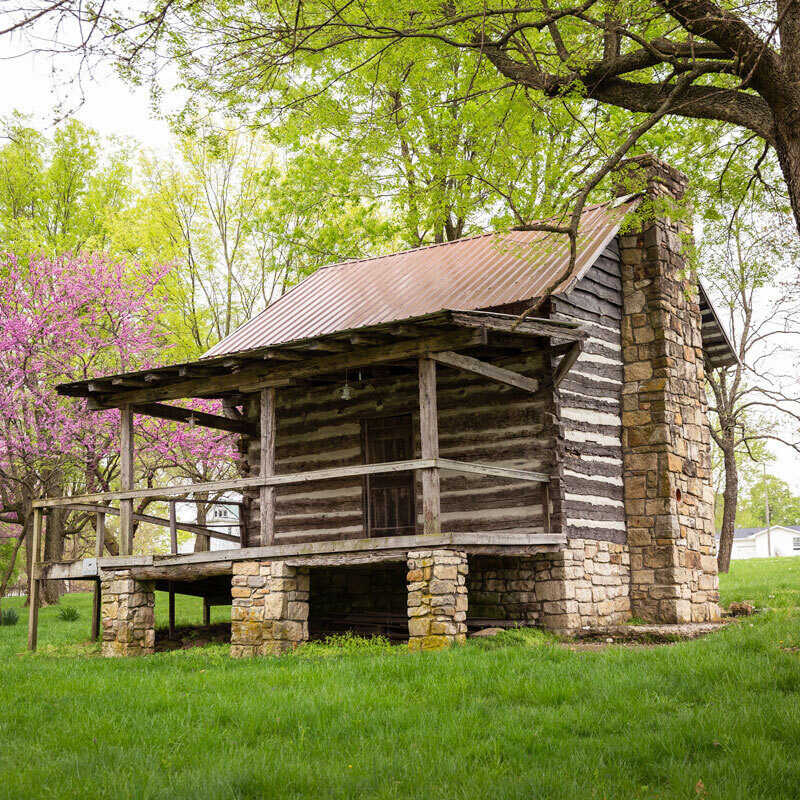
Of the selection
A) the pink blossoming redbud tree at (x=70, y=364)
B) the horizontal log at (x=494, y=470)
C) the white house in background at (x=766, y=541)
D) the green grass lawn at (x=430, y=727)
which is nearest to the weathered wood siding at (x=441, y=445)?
the horizontal log at (x=494, y=470)

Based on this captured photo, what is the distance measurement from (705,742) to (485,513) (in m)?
7.53

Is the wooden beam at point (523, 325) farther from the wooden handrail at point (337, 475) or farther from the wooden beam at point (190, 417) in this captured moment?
the wooden beam at point (190, 417)

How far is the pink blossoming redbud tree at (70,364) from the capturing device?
→ 19.8 metres

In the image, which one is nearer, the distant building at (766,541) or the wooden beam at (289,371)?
the wooden beam at (289,371)

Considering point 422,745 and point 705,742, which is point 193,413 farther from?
point 705,742

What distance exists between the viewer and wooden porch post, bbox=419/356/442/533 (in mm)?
11055

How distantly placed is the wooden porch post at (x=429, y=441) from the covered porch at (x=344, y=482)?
1cm

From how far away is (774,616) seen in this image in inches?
524

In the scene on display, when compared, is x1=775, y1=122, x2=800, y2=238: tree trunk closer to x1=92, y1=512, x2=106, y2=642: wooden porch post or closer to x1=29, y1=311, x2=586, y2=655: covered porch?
x1=29, y1=311, x2=586, y2=655: covered porch

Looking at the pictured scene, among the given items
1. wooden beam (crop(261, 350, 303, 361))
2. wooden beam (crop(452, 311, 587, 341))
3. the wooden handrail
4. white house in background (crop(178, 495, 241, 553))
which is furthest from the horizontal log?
white house in background (crop(178, 495, 241, 553))

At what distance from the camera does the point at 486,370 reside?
11.8m

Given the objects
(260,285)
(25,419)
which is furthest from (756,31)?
(260,285)

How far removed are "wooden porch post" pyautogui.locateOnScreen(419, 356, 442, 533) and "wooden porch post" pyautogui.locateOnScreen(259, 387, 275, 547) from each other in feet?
7.98

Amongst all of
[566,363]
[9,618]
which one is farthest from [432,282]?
[9,618]
